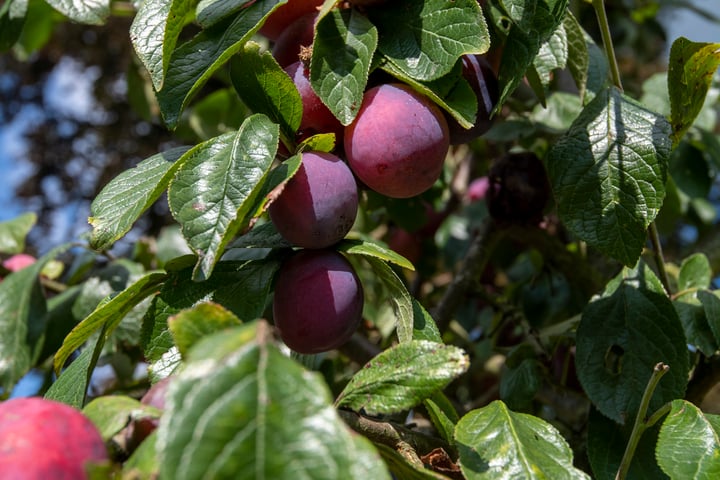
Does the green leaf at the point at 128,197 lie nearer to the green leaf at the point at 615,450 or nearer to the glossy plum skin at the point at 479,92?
the glossy plum skin at the point at 479,92

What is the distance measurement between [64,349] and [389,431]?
9.8 inches

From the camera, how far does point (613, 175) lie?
0.65 meters

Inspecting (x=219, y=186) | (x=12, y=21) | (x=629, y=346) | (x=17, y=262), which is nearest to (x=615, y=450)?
(x=629, y=346)

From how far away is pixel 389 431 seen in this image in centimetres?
56

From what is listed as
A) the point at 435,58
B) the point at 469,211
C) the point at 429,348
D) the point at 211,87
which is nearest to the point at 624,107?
the point at 435,58

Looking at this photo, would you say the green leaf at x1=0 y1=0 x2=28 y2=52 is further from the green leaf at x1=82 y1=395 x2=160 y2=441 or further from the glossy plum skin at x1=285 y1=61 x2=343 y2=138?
the green leaf at x1=82 y1=395 x2=160 y2=441

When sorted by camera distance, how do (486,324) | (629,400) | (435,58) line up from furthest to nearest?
(486,324), (629,400), (435,58)

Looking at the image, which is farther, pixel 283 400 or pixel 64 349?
pixel 64 349

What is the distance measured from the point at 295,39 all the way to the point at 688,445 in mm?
431

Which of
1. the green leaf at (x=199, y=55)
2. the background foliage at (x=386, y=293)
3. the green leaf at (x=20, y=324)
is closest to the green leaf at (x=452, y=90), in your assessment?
the background foliage at (x=386, y=293)

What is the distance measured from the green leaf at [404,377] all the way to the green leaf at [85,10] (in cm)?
53

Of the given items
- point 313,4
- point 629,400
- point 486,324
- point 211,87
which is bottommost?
point 486,324

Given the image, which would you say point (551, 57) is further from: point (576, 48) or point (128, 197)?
point (128, 197)

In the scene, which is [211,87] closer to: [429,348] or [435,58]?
[435,58]
